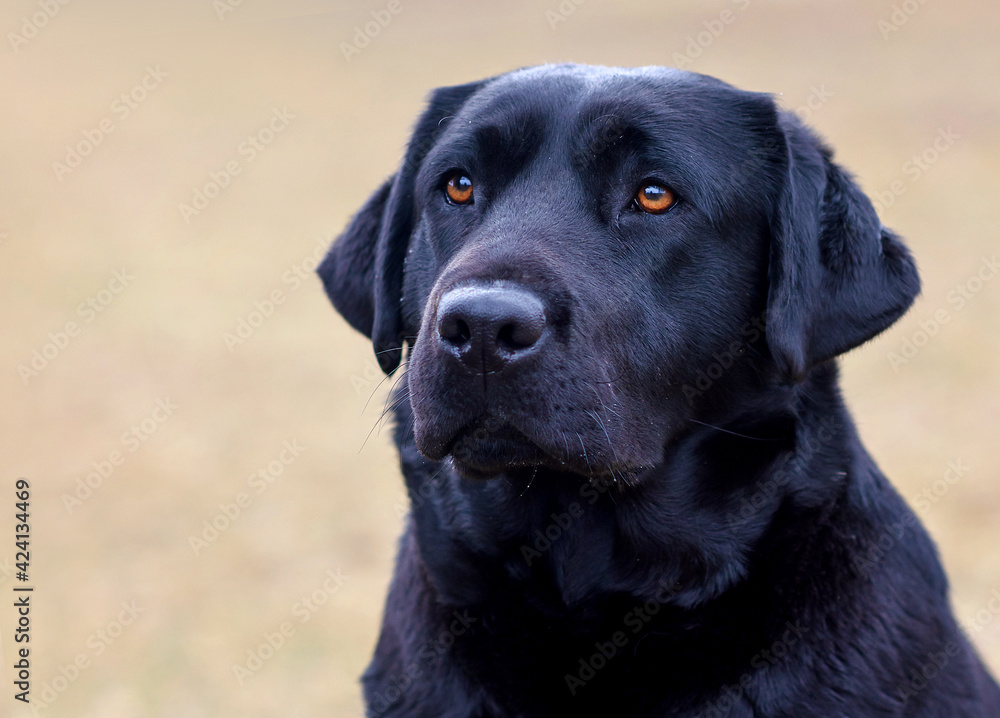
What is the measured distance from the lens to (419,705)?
3.02m

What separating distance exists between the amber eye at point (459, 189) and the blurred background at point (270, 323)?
701 millimetres

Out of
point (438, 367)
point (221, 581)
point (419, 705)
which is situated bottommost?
point (221, 581)

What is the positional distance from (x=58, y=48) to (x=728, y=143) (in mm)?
22651

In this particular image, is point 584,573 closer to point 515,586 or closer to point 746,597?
point 515,586

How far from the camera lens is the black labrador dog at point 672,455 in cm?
272

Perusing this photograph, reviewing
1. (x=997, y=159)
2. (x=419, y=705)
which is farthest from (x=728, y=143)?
(x=997, y=159)

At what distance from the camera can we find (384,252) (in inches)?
131

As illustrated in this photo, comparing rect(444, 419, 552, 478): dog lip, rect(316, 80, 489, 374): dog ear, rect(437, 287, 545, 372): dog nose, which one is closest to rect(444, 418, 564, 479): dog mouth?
rect(444, 419, 552, 478): dog lip

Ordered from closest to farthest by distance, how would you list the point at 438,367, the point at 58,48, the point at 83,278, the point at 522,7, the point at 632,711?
the point at 438,367, the point at 632,711, the point at 83,278, the point at 58,48, the point at 522,7

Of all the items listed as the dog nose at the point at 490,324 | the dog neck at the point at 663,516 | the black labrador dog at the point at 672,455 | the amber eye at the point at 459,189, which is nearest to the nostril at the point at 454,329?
the dog nose at the point at 490,324

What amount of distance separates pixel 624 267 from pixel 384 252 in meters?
0.92

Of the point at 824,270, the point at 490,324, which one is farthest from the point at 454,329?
the point at 824,270

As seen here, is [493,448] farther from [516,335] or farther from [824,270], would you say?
[824,270]

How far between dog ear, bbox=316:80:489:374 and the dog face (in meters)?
0.15
